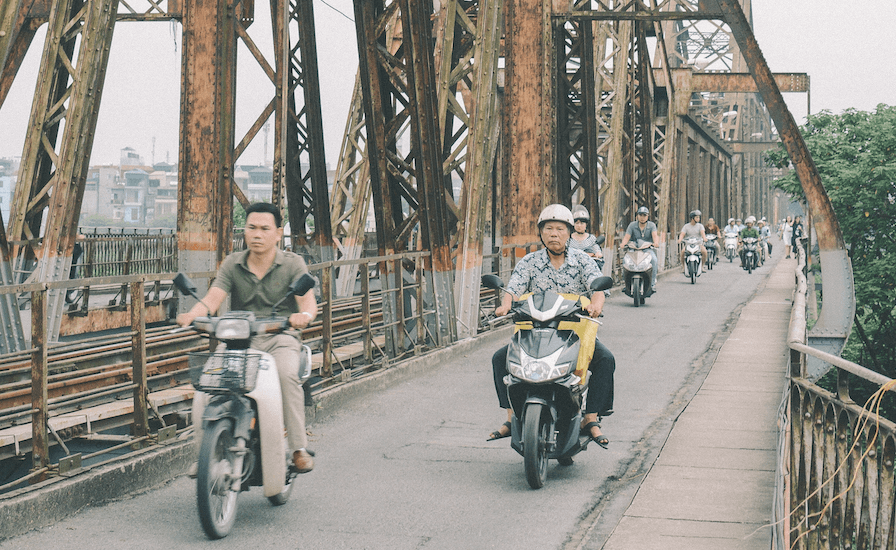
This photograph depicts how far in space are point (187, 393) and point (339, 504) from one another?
2294 millimetres

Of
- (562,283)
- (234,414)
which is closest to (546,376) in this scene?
(562,283)

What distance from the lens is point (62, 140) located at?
949 centimetres

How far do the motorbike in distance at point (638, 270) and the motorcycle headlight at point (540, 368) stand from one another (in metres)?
12.2

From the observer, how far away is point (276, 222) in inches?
219

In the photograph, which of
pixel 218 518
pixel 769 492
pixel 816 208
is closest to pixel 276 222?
pixel 218 518

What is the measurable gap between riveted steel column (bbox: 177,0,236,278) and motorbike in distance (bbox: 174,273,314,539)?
5.01m

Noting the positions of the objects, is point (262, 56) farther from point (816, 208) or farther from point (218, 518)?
point (218, 518)

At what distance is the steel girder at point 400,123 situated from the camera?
420 inches

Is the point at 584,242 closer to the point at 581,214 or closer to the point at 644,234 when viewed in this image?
the point at 581,214

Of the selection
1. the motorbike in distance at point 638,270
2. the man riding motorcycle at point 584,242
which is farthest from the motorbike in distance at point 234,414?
the motorbike in distance at point 638,270

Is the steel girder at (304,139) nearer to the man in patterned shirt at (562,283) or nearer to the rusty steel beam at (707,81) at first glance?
the man in patterned shirt at (562,283)

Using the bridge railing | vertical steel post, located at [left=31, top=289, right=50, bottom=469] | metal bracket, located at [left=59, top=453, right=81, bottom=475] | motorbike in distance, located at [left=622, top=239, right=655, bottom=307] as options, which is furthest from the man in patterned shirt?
motorbike in distance, located at [left=622, top=239, right=655, bottom=307]

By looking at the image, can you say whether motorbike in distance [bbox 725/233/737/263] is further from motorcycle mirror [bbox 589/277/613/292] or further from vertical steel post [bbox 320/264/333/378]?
motorcycle mirror [bbox 589/277/613/292]

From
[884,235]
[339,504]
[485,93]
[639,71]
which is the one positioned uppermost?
[639,71]
